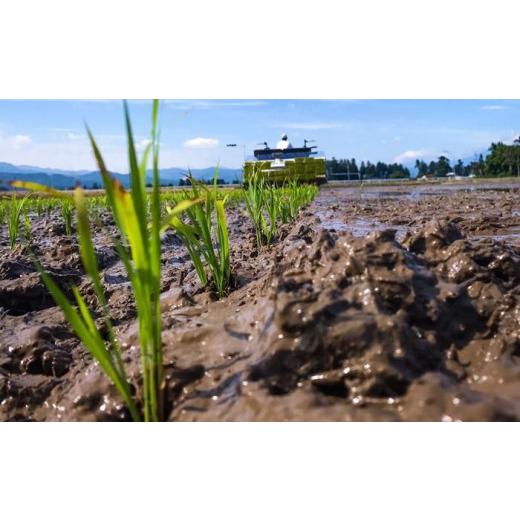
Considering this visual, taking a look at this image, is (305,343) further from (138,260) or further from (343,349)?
(138,260)

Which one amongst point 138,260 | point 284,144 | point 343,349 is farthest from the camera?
point 284,144

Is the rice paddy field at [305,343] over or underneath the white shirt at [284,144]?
underneath

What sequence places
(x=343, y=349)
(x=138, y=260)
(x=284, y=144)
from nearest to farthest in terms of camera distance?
1. (x=138, y=260)
2. (x=343, y=349)
3. (x=284, y=144)

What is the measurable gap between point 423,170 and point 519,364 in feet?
219

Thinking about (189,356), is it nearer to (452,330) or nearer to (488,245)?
(452,330)

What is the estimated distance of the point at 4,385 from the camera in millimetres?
1452

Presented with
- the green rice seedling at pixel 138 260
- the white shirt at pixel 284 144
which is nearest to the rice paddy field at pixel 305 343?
the green rice seedling at pixel 138 260

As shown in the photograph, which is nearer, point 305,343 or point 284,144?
point 305,343

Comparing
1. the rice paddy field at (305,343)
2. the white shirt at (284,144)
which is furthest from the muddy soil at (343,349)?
the white shirt at (284,144)

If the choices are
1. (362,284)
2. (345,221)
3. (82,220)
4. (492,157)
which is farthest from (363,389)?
(492,157)

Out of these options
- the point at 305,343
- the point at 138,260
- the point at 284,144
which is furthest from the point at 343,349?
the point at 284,144

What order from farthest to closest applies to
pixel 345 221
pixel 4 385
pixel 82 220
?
1. pixel 345 221
2. pixel 4 385
3. pixel 82 220

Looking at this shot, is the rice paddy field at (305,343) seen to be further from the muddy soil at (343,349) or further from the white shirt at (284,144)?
the white shirt at (284,144)

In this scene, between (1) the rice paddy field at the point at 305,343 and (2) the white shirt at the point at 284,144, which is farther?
(2) the white shirt at the point at 284,144
